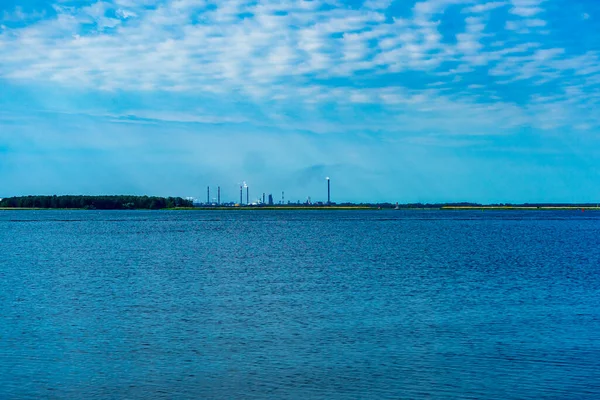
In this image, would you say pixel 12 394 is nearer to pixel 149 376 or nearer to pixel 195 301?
pixel 149 376

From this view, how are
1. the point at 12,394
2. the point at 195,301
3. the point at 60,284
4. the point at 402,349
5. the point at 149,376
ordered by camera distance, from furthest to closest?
the point at 60,284 < the point at 195,301 < the point at 402,349 < the point at 149,376 < the point at 12,394

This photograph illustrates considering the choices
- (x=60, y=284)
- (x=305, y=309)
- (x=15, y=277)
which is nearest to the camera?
(x=305, y=309)

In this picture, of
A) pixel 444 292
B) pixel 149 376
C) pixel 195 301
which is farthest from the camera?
pixel 444 292

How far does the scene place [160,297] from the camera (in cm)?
2977

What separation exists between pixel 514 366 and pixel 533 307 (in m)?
10.1

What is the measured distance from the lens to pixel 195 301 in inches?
1123

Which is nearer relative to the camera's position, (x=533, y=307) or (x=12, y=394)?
(x=12, y=394)

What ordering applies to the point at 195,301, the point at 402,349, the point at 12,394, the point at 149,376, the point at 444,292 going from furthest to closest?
the point at 444,292 < the point at 195,301 < the point at 402,349 < the point at 149,376 < the point at 12,394

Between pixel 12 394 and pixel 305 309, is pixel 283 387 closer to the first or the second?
pixel 12 394

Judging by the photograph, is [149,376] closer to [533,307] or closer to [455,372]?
[455,372]

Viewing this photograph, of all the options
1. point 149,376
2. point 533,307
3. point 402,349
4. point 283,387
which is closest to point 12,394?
point 149,376

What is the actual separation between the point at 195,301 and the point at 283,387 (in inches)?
533

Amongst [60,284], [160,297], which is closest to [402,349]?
[160,297]

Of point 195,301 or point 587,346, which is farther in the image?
point 195,301
